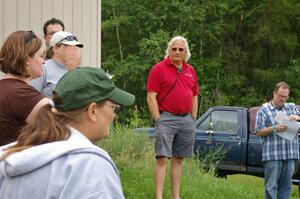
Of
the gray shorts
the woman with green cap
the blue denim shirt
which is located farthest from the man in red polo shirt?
the woman with green cap

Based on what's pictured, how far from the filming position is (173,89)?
7.88 meters

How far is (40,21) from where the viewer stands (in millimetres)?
8750

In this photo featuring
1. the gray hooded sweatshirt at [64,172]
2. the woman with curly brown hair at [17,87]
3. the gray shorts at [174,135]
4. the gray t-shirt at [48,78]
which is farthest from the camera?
the gray shorts at [174,135]

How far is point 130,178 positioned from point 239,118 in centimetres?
662

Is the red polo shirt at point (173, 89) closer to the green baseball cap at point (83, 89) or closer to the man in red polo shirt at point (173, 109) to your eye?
the man in red polo shirt at point (173, 109)

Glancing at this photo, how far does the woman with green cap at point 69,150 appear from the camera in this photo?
2.39 m

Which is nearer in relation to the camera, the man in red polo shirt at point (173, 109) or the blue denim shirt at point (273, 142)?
the man in red polo shirt at point (173, 109)

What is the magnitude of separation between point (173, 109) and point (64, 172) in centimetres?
549

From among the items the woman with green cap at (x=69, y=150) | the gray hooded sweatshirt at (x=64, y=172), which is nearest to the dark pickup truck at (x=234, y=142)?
the woman with green cap at (x=69, y=150)

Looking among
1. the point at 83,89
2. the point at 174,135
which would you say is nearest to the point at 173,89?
the point at 174,135

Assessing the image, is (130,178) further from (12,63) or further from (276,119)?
(12,63)

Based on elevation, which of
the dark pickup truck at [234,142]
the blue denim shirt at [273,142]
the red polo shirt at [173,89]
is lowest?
the dark pickup truck at [234,142]

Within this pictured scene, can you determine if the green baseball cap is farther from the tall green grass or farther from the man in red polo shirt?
the tall green grass

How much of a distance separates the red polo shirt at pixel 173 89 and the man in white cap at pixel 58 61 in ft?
8.47
